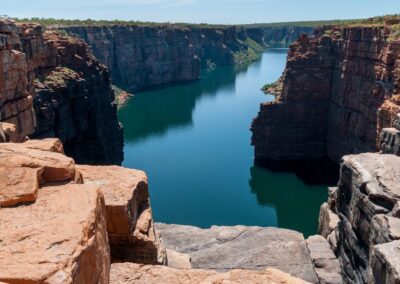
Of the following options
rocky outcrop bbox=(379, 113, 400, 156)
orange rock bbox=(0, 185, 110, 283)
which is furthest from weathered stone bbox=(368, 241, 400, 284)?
rocky outcrop bbox=(379, 113, 400, 156)

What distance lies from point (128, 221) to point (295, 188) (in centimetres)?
3987

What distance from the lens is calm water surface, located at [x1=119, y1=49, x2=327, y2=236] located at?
40.8m

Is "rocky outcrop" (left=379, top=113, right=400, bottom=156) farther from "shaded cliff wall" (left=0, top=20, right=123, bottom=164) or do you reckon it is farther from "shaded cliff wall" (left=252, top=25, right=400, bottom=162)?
"shaded cliff wall" (left=252, top=25, right=400, bottom=162)

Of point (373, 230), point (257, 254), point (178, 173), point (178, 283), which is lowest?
point (178, 173)

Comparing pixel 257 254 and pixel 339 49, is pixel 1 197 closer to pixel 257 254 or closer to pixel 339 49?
pixel 257 254

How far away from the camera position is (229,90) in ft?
388

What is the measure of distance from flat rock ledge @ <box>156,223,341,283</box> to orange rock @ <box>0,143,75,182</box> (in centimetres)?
811

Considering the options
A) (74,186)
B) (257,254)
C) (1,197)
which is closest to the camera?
(1,197)

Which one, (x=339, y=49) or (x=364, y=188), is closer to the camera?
(x=364, y=188)

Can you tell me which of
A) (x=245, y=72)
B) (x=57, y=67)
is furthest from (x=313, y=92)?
(x=245, y=72)

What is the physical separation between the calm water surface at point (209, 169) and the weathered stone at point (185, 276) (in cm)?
2873

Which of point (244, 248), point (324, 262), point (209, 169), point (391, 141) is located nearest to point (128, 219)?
point (244, 248)

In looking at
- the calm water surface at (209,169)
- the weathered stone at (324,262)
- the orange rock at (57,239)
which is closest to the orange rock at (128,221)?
the orange rock at (57,239)

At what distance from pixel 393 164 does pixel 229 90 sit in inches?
4040
